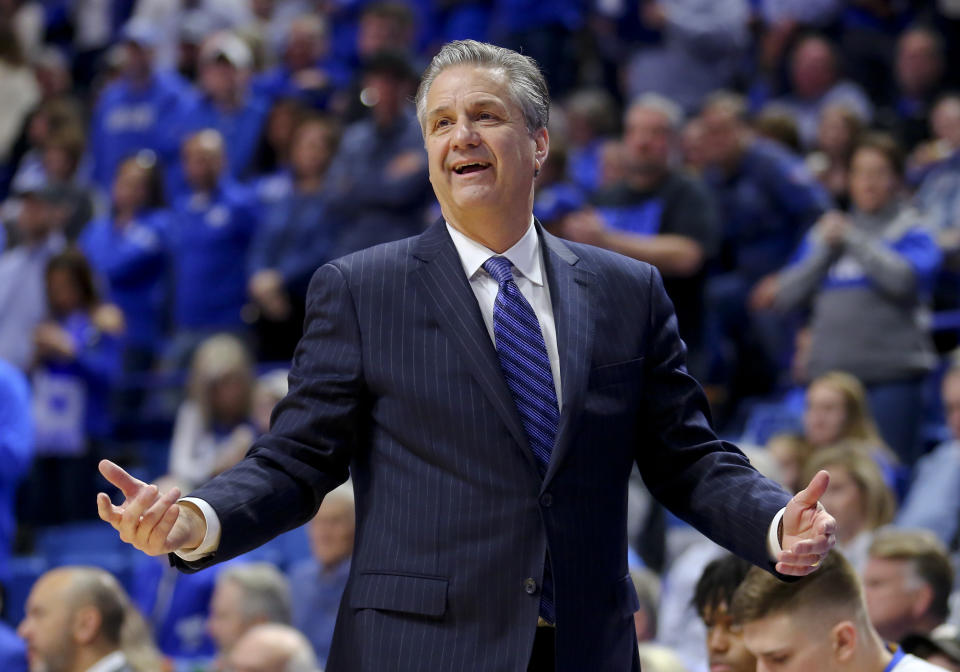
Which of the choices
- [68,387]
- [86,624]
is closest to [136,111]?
[68,387]

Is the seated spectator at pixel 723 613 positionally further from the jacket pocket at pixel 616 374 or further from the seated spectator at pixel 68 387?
the seated spectator at pixel 68 387

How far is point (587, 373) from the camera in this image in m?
2.49

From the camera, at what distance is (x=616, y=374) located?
2.55 meters

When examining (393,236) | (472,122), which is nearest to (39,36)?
(393,236)

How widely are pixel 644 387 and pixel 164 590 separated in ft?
14.7

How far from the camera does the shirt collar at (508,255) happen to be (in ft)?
8.61

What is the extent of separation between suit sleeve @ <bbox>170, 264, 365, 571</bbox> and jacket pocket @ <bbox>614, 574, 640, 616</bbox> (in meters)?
0.50

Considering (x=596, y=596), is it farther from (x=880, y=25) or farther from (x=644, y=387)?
(x=880, y=25)

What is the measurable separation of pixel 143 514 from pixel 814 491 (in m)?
1.01

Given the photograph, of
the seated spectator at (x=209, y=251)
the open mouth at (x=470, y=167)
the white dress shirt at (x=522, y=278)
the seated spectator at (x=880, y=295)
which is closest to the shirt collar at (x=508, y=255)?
the white dress shirt at (x=522, y=278)

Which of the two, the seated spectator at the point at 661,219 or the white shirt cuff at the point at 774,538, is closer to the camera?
the white shirt cuff at the point at 774,538

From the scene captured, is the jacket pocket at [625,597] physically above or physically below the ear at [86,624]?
above

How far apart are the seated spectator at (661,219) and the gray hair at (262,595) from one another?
81.5 inches

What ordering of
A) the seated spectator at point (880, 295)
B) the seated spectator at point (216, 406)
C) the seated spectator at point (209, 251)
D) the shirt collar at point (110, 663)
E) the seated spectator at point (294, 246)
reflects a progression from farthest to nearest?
the seated spectator at point (209, 251), the seated spectator at point (294, 246), the seated spectator at point (216, 406), the seated spectator at point (880, 295), the shirt collar at point (110, 663)
